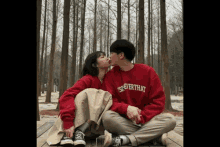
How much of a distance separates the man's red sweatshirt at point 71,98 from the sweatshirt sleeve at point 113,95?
0.12 m

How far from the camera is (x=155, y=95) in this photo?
2.24 m

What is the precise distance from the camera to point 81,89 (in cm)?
235

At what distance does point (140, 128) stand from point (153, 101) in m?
0.36

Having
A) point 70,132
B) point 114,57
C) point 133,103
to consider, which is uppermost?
point 114,57

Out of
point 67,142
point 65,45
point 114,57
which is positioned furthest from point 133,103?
point 65,45

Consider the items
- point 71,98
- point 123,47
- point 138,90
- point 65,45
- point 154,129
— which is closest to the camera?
point 154,129

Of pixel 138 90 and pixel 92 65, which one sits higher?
pixel 92 65

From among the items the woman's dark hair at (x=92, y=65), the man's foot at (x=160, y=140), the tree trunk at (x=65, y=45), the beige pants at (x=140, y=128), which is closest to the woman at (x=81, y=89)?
the woman's dark hair at (x=92, y=65)

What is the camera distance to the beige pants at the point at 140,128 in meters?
2.05

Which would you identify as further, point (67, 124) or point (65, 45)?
point (65, 45)

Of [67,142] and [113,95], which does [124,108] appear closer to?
[113,95]

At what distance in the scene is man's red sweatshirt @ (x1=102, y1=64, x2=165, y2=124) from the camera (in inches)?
86.5
